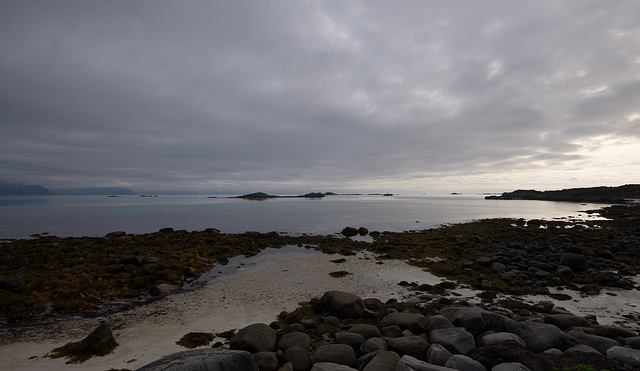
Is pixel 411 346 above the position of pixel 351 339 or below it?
above

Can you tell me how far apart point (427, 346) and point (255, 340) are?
495 centimetres

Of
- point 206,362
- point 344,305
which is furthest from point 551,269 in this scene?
point 206,362

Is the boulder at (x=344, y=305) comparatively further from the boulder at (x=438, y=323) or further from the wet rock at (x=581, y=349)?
the wet rock at (x=581, y=349)

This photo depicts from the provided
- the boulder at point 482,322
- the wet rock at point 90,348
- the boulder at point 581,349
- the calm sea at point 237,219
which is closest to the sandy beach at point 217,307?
the wet rock at point 90,348

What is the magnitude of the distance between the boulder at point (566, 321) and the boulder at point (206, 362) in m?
9.64

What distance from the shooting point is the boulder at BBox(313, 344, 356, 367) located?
6.90 m

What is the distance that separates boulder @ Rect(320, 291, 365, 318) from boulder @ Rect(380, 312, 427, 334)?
3.94 ft

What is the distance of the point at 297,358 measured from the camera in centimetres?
707

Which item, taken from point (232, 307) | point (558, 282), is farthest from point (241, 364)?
point (558, 282)

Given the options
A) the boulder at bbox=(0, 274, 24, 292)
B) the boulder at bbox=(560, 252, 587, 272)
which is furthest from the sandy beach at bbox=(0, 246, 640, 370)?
the boulder at bbox=(0, 274, 24, 292)

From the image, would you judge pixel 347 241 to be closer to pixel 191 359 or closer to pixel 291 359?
pixel 291 359

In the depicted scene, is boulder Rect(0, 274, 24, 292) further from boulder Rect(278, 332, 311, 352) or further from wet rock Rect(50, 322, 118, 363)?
boulder Rect(278, 332, 311, 352)

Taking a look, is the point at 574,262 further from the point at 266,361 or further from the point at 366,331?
the point at 266,361

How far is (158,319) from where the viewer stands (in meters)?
10.8
